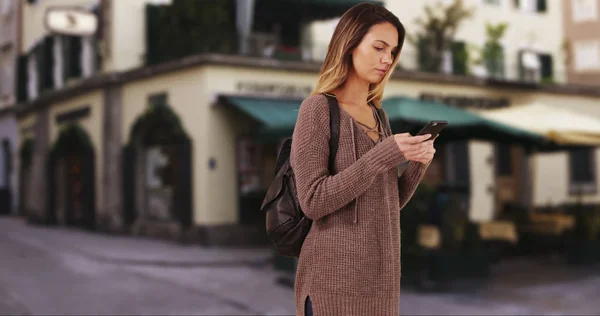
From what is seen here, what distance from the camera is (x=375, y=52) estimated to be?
6.55 feet

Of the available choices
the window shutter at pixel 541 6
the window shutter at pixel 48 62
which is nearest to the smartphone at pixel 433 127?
the window shutter at pixel 48 62

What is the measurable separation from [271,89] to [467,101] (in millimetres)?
6269

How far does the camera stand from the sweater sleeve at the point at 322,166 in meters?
1.79

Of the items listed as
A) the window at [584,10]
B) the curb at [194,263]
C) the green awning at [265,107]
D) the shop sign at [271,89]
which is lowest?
the curb at [194,263]

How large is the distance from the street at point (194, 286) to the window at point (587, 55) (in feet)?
79.8

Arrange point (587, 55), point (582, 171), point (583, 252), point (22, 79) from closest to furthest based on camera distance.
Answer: point (583, 252) < point (582, 171) < point (22, 79) < point (587, 55)

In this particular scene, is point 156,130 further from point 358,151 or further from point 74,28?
point 358,151

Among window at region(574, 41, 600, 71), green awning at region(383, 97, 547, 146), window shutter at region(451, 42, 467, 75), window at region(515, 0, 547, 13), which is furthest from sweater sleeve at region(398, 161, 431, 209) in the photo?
window at region(574, 41, 600, 71)

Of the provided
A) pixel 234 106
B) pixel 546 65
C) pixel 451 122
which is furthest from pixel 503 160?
pixel 451 122

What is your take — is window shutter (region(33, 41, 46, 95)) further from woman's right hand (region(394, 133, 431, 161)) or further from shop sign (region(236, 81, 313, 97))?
woman's right hand (region(394, 133, 431, 161))

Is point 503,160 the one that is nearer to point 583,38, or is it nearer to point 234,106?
point 234,106

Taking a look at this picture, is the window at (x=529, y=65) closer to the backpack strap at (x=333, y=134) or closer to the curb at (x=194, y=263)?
the curb at (x=194, y=263)

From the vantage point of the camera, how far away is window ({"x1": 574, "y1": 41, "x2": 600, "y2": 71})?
31297mm

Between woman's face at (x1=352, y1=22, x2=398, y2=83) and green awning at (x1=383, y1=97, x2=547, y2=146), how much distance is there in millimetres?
6008
